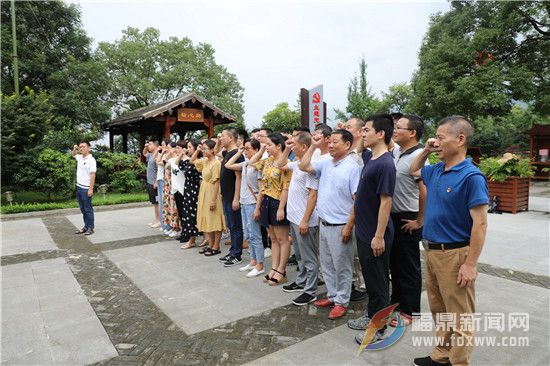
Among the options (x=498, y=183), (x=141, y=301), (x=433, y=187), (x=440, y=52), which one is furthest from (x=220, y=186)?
(x=440, y=52)

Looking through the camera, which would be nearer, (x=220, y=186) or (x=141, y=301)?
(x=141, y=301)

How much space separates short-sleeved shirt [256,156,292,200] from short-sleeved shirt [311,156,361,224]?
0.82 metres

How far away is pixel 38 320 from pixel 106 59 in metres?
21.2

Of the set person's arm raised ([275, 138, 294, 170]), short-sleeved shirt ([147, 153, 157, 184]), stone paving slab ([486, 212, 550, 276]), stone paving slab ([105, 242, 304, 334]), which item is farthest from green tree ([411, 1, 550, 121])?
stone paving slab ([105, 242, 304, 334])

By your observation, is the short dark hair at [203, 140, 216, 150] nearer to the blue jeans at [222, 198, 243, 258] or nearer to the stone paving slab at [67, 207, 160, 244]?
the blue jeans at [222, 198, 243, 258]

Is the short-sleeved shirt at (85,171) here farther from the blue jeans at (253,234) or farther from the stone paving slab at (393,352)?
the stone paving slab at (393,352)

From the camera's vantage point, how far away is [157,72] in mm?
22453

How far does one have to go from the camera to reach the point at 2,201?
38.0 feet

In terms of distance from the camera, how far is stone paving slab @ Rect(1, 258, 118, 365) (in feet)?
9.48

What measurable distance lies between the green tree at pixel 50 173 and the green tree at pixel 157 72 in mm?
10333

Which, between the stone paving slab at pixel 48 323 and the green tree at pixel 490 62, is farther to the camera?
the green tree at pixel 490 62

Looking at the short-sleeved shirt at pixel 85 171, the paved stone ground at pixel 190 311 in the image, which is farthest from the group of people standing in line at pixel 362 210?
the short-sleeved shirt at pixel 85 171

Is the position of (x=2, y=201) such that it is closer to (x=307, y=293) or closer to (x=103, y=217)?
(x=103, y=217)

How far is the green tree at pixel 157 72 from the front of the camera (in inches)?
836
